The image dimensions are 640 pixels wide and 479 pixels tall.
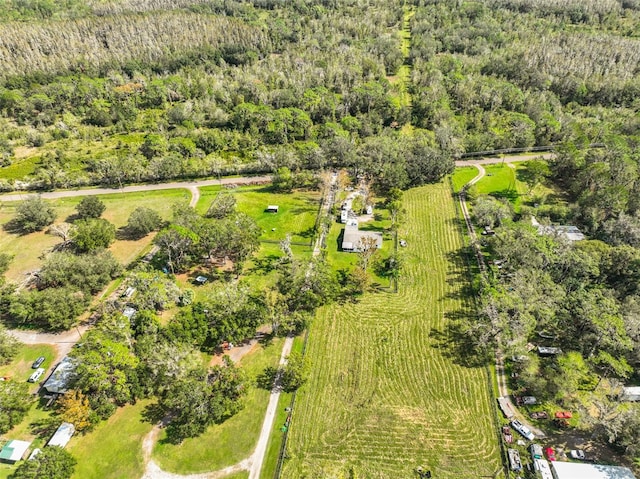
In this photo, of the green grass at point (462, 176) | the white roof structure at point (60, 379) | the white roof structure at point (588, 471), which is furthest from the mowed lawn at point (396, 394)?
the green grass at point (462, 176)

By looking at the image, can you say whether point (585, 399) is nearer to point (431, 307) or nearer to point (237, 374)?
point (431, 307)

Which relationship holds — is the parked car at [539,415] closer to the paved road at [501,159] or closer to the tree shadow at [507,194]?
the tree shadow at [507,194]

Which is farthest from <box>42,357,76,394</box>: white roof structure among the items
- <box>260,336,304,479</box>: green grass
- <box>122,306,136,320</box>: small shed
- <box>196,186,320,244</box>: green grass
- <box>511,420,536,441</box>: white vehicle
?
<box>511,420,536,441</box>: white vehicle

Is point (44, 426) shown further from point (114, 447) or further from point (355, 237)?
point (355, 237)

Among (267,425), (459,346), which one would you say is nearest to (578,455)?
(459,346)

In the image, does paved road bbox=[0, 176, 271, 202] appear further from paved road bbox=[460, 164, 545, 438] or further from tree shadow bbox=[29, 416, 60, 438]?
tree shadow bbox=[29, 416, 60, 438]
